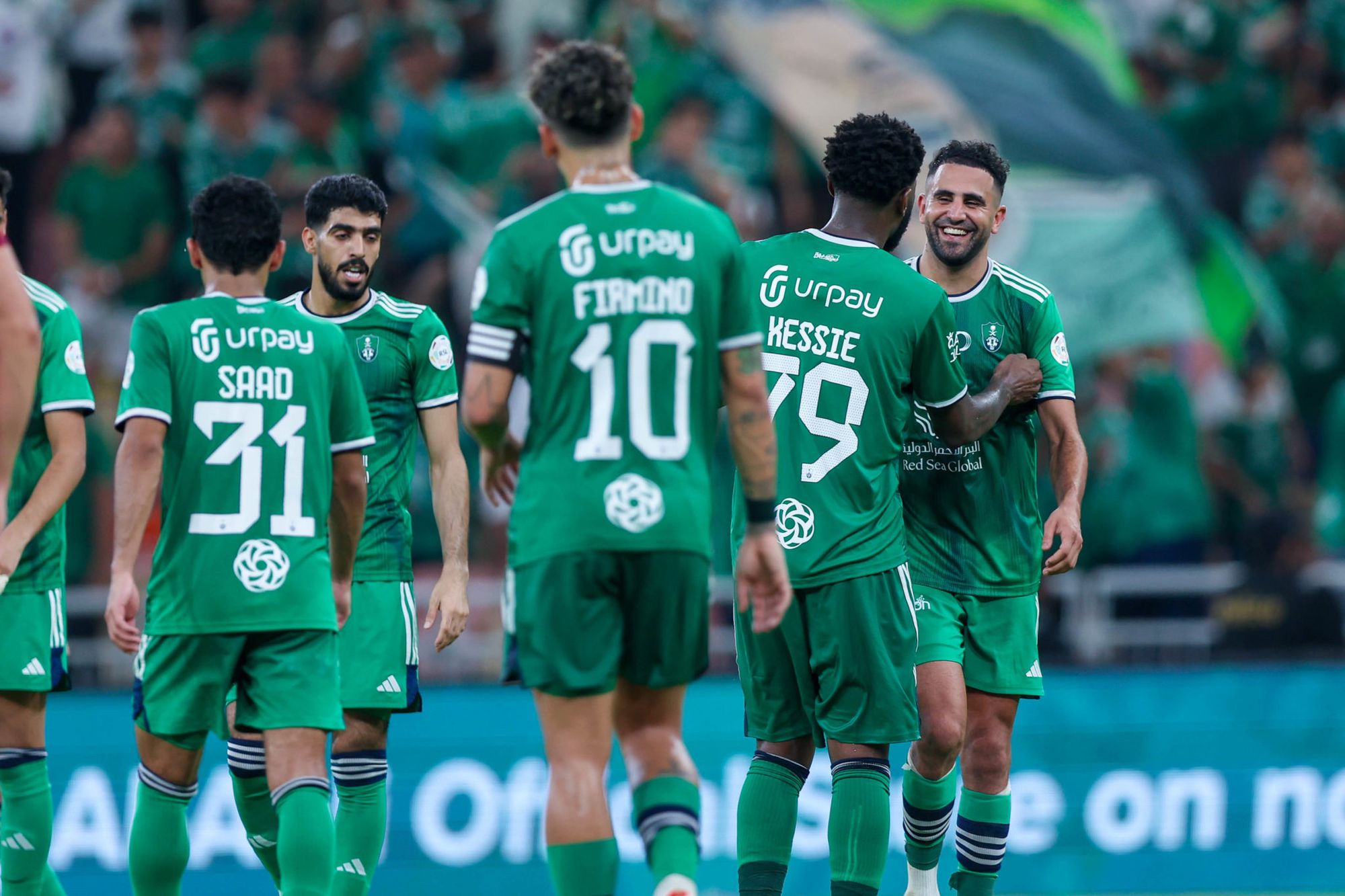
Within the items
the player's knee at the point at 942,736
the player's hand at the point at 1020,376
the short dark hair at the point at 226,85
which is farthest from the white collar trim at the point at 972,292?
the short dark hair at the point at 226,85

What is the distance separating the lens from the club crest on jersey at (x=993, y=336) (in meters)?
7.23

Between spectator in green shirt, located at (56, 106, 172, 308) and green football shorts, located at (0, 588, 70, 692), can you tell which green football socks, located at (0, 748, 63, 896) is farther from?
spectator in green shirt, located at (56, 106, 172, 308)

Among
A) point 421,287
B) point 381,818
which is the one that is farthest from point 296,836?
A: point 421,287

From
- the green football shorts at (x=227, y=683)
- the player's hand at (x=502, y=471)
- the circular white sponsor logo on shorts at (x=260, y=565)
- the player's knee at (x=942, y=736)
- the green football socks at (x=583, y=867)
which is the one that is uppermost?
the player's hand at (x=502, y=471)

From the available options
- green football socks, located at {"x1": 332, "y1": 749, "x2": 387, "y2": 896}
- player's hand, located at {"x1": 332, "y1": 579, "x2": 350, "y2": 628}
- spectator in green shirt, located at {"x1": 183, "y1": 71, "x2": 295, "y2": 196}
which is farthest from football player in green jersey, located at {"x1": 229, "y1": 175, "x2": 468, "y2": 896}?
spectator in green shirt, located at {"x1": 183, "y1": 71, "x2": 295, "y2": 196}

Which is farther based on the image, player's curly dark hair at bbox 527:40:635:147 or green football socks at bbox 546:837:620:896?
player's curly dark hair at bbox 527:40:635:147

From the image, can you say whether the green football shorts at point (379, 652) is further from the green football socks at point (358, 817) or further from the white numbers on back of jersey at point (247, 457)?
the white numbers on back of jersey at point (247, 457)

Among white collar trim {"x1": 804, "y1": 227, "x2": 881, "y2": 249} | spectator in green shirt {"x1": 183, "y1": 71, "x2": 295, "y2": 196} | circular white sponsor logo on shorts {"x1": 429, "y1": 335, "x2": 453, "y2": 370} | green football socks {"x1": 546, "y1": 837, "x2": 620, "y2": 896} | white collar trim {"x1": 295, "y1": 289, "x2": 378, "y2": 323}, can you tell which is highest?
spectator in green shirt {"x1": 183, "y1": 71, "x2": 295, "y2": 196}

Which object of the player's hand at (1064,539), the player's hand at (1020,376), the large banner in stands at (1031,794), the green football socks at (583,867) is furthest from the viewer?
the large banner in stands at (1031,794)

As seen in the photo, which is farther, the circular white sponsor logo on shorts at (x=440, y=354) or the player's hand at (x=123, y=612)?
the circular white sponsor logo on shorts at (x=440, y=354)

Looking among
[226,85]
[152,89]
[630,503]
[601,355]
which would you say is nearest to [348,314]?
[601,355]

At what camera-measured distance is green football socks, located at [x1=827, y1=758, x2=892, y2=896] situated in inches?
253

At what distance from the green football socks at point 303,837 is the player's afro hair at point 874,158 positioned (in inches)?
113

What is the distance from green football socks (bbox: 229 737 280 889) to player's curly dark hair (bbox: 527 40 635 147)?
9.14ft
